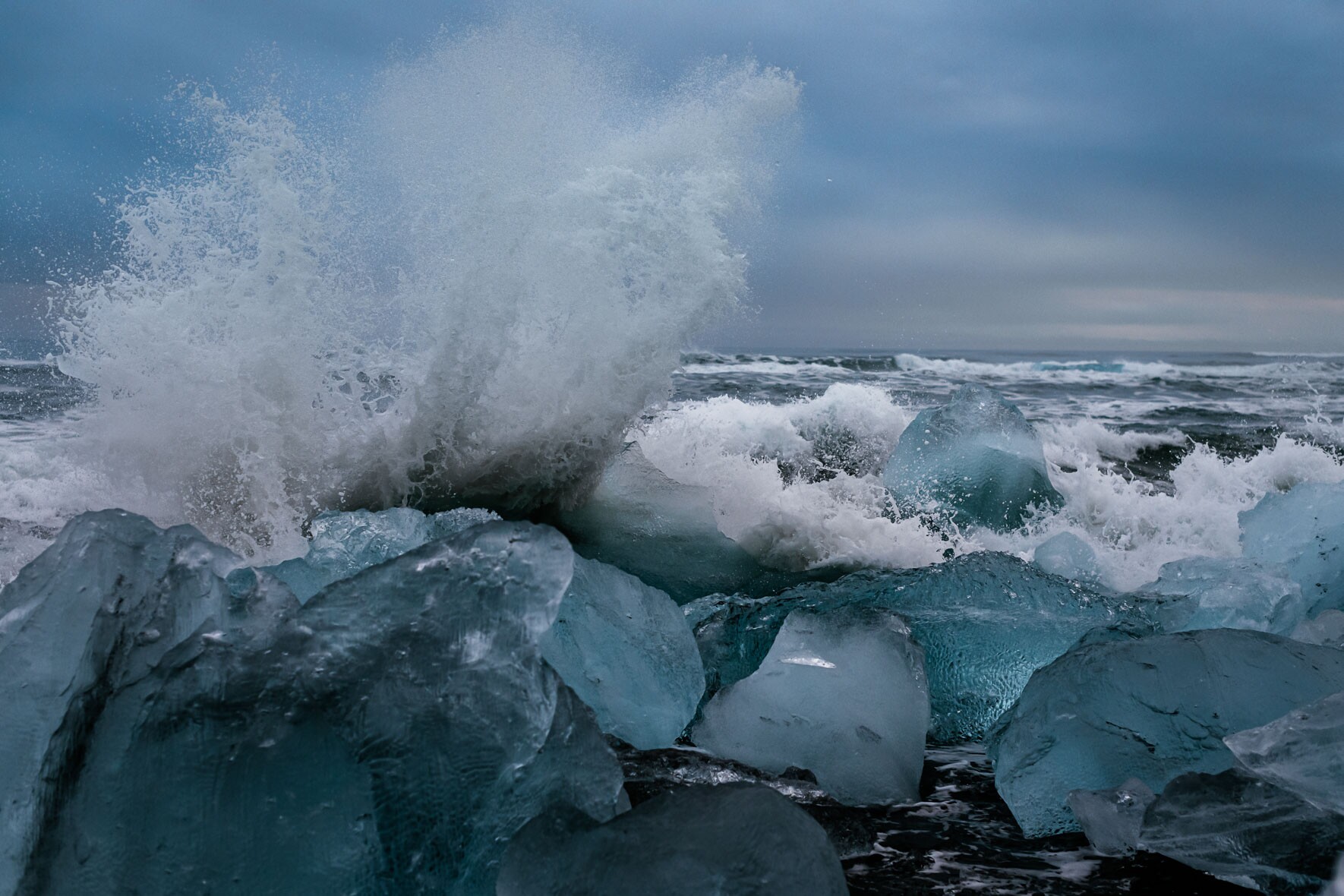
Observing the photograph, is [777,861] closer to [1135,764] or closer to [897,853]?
[897,853]

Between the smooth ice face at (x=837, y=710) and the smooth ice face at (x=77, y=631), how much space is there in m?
1.12

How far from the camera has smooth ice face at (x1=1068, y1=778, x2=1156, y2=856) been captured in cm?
179

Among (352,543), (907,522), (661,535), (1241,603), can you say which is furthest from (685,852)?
(907,522)

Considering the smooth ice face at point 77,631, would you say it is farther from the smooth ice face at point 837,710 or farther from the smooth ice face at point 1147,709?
the smooth ice face at point 1147,709

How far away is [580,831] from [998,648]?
5.10 feet

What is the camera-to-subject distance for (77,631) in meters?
1.57

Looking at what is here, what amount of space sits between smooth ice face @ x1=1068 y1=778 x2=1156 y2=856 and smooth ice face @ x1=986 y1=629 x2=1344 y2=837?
0.06 meters

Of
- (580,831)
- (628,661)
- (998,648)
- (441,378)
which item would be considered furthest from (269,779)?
(441,378)

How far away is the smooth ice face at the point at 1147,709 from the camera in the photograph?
1.88 metres

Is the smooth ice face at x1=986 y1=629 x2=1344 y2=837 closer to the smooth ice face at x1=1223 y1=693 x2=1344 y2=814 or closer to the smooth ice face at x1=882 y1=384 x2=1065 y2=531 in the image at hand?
the smooth ice face at x1=1223 y1=693 x2=1344 y2=814

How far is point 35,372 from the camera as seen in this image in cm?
1512

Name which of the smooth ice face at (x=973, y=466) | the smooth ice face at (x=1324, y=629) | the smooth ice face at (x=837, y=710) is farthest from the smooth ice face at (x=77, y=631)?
the smooth ice face at (x=973, y=466)

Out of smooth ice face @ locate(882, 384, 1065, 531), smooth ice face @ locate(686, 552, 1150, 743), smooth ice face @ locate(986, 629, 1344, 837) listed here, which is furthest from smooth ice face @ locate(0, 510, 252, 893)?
smooth ice face @ locate(882, 384, 1065, 531)

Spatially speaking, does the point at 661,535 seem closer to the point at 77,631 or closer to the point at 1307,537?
the point at 1307,537
